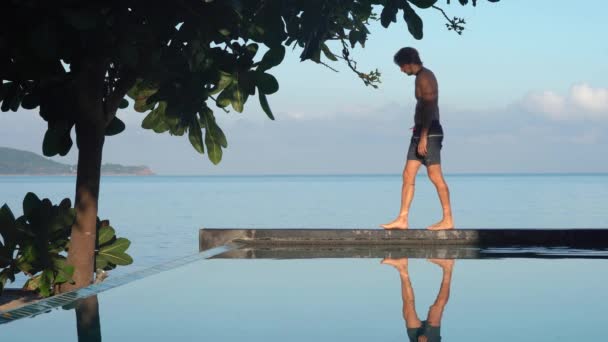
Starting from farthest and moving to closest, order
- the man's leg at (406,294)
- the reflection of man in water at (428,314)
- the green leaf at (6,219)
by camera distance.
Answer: the green leaf at (6,219), the man's leg at (406,294), the reflection of man in water at (428,314)

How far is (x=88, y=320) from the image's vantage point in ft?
17.0

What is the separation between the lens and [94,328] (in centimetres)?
493

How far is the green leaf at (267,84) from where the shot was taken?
6.95 meters

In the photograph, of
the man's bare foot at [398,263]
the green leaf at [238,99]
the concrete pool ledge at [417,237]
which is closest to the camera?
the green leaf at [238,99]

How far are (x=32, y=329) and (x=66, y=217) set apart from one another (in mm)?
3440

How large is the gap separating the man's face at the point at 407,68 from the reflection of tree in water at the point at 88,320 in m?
4.96

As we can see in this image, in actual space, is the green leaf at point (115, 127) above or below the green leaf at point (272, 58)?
below

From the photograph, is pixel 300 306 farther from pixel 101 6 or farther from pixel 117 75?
pixel 117 75

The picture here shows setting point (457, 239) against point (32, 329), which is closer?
point (32, 329)

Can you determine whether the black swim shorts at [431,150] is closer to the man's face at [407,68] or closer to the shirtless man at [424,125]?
the shirtless man at [424,125]

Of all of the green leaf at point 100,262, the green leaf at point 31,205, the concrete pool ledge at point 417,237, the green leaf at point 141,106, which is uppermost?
the green leaf at point 141,106

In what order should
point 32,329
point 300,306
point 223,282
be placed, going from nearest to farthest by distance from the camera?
1. point 32,329
2. point 300,306
3. point 223,282

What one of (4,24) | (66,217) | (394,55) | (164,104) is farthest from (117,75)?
(394,55)

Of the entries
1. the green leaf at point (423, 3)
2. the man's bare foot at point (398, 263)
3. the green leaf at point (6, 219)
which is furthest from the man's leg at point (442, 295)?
the green leaf at point (6, 219)
